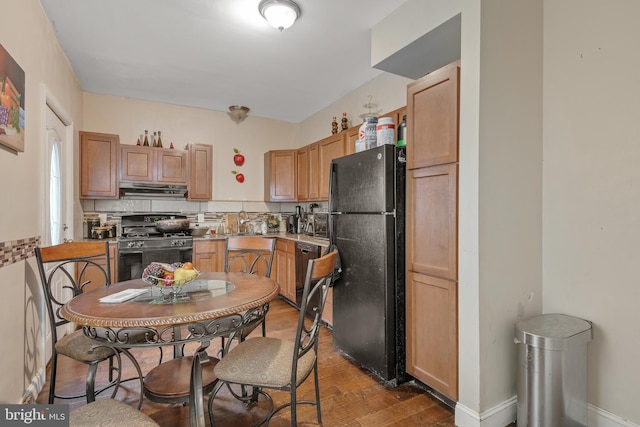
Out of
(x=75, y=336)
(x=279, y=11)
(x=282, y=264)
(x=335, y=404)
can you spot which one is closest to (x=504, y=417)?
(x=335, y=404)

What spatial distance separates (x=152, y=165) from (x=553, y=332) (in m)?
4.33

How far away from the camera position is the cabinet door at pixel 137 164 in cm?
385

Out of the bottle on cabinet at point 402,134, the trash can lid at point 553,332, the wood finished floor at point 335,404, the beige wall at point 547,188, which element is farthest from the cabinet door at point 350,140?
the trash can lid at point 553,332

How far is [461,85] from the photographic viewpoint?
1.78 m

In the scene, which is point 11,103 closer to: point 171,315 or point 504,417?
point 171,315

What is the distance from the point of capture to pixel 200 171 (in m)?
4.31

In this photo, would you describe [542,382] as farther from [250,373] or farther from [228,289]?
[228,289]

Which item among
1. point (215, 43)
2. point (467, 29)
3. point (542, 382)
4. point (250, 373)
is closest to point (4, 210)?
point (250, 373)

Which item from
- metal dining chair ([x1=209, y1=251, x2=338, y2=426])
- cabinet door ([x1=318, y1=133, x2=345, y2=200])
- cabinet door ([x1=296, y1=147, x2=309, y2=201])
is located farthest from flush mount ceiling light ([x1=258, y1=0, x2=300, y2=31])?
cabinet door ([x1=296, y1=147, x2=309, y2=201])

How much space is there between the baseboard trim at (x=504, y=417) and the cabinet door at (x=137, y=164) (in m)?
4.05

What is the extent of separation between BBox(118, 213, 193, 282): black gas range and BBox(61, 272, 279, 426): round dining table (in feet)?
6.82

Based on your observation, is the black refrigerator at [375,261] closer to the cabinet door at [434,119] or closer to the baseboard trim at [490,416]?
the cabinet door at [434,119]

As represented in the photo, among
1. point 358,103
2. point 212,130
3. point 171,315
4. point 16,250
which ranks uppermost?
point 358,103

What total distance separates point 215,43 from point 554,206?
2.96m
